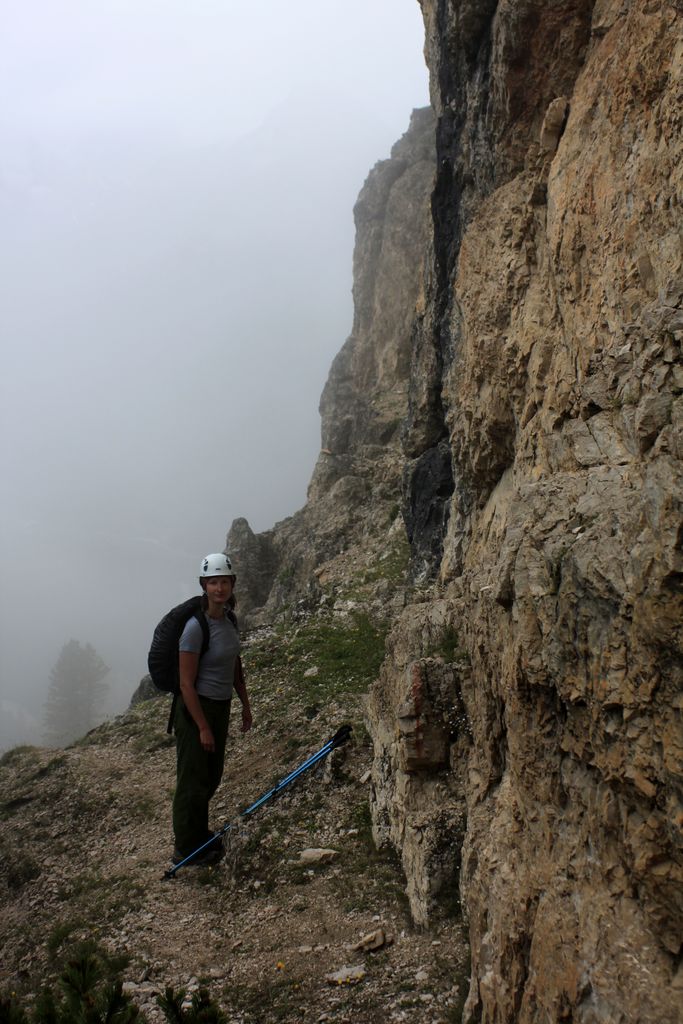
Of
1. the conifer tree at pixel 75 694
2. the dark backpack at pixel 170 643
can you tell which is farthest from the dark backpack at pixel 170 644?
the conifer tree at pixel 75 694

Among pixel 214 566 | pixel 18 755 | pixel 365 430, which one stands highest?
pixel 365 430

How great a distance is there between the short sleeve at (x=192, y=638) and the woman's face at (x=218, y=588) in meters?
0.34

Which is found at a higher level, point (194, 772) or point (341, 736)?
point (194, 772)

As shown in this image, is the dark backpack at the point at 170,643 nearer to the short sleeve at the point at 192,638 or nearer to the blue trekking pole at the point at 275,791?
the short sleeve at the point at 192,638

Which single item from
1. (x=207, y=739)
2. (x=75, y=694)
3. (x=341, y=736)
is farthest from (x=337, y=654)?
(x=75, y=694)

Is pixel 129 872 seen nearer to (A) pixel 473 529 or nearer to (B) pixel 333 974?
(B) pixel 333 974

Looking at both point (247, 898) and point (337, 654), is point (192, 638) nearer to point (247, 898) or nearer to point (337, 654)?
point (247, 898)

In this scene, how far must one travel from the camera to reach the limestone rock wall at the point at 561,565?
11.2 feet

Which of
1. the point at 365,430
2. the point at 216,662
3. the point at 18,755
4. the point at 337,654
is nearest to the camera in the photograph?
the point at 216,662

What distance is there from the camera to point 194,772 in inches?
311

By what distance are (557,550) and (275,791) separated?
6085 millimetres

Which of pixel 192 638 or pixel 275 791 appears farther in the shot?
pixel 275 791

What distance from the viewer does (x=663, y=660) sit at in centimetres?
330

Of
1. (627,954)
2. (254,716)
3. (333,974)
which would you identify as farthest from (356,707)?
(627,954)
